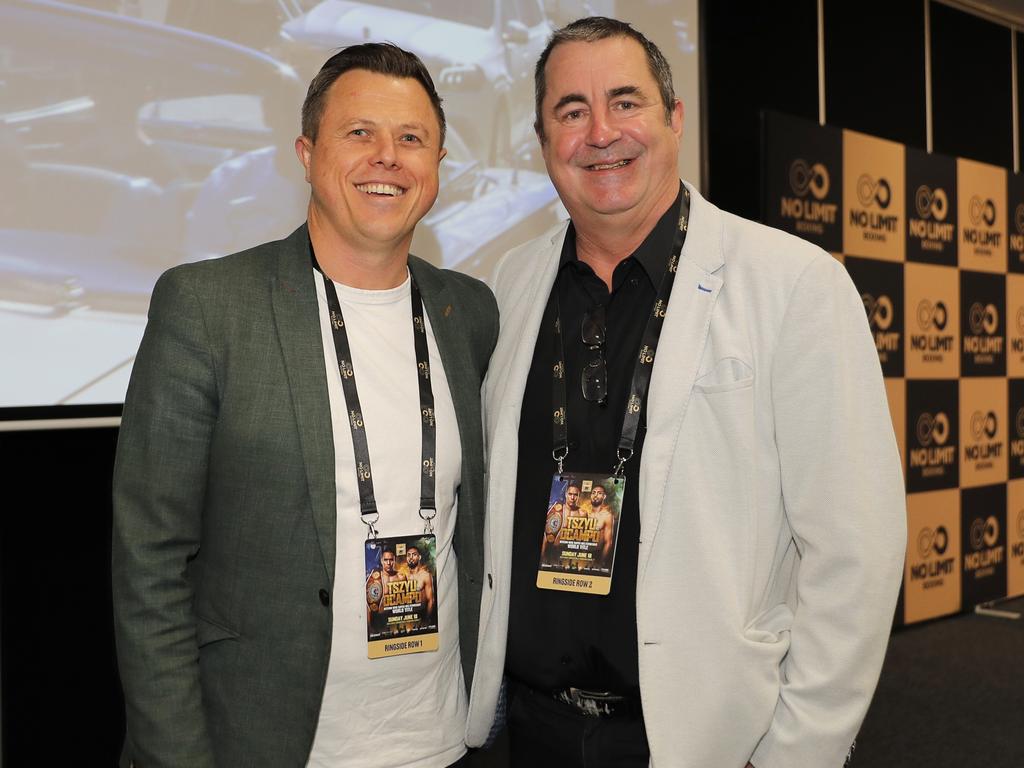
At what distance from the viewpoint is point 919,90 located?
5.68 metres

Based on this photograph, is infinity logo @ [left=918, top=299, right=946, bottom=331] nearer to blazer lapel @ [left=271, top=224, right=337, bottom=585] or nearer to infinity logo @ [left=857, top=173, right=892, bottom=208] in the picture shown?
infinity logo @ [left=857, top=173, right=892, bottom=208]

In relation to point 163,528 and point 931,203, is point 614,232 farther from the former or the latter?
point 931,203

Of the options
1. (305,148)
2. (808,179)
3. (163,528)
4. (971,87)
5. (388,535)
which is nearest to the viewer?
(163,528)

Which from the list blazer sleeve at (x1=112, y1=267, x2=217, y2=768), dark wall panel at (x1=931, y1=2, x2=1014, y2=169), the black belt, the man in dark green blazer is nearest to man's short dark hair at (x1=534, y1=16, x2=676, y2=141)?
the man in dark green blazer

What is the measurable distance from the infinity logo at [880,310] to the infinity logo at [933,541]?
1.25m

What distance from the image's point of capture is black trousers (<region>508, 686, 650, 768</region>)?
1.70 metres

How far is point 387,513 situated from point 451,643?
304 mm

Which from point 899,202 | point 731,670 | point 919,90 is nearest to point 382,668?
point 731,670

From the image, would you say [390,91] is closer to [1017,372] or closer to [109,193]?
[109,193]

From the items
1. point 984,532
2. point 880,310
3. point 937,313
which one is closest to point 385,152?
point 880,310

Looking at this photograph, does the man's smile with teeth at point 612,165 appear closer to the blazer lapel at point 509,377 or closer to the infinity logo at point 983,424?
the blazer lapel at point 509,377

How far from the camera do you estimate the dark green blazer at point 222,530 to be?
1.54 meters

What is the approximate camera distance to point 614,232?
1.91 m

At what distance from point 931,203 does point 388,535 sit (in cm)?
499
